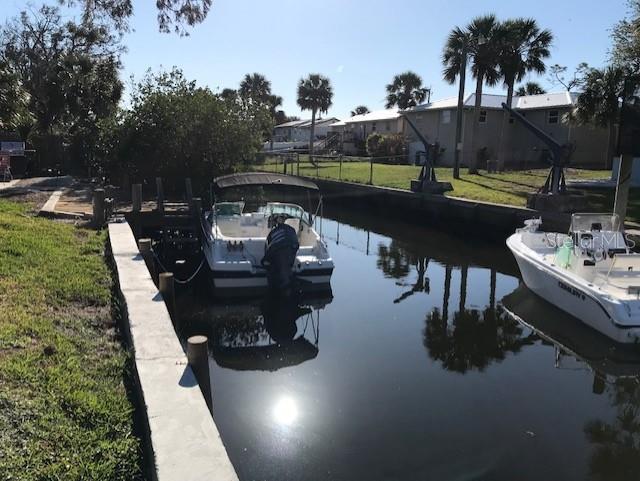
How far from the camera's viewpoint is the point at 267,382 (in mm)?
7562

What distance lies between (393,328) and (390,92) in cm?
5243

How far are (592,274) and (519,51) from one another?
24.1 m

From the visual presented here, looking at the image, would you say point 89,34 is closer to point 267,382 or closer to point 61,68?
point 61,68

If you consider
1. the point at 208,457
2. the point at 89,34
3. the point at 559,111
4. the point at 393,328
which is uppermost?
the point at 89,34

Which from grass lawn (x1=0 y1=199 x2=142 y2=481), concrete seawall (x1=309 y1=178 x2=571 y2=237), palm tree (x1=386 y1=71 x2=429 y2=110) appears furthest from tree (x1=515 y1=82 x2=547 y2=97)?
grass lawn (x1=0 y1=199 x2=142 y2=481)

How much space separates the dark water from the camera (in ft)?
18.7

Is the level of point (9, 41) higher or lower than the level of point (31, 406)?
higher

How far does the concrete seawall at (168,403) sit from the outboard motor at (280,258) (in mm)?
3513

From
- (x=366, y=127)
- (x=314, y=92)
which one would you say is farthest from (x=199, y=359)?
(x=314, y=92)

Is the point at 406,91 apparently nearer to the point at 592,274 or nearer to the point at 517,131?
the point at 517,131

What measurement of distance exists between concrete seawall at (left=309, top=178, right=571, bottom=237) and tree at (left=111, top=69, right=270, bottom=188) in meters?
7.25

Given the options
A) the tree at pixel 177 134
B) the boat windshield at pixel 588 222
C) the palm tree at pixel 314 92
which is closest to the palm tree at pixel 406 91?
the palm tree at pixel 314 92

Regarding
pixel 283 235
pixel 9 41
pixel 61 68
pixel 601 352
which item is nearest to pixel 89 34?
pixel 61 68

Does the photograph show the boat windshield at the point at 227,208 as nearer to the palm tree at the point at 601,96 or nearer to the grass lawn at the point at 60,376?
the grass lawn at the point at 60,376
